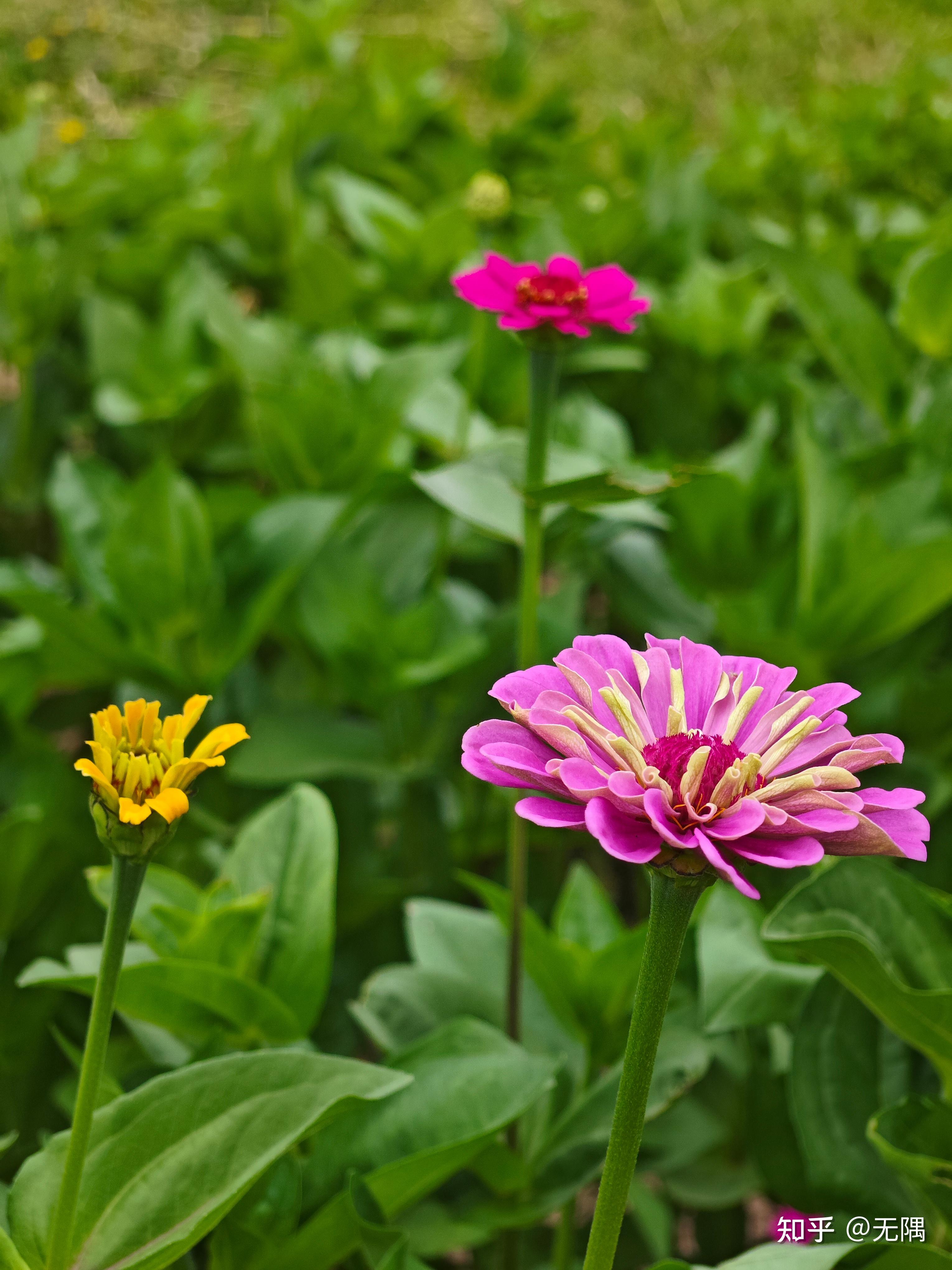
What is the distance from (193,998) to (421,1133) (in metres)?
0.16

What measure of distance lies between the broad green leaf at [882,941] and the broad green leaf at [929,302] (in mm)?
742

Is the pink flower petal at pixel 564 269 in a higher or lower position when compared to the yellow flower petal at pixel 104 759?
higher

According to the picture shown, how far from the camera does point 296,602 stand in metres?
1.24

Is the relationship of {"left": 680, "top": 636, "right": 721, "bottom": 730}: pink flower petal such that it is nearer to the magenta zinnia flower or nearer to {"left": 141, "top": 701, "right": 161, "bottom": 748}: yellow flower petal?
the magenta zinnia flower

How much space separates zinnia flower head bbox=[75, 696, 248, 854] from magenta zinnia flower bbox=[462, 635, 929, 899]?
12 cm

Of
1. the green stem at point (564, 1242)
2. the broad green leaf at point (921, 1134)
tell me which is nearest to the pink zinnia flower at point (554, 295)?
the broad green leaf at point (921, 1134)

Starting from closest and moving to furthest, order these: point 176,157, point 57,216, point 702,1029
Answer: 1. point 702,1029
2. point 57,216
3. point 176,157

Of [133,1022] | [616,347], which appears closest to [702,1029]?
[133,1022]

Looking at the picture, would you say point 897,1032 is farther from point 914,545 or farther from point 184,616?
point 184,616

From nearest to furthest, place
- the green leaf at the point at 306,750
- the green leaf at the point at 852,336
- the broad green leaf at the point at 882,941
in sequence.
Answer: the broad green leaf at the point at 882,941 < the green leaf at the point at 306,750 < the green leaf at the point at 852,336

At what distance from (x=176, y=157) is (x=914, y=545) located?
1.54m

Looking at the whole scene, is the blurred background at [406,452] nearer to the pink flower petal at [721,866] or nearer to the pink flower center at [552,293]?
the pink flower center at [552,293]

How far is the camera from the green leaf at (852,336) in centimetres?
141

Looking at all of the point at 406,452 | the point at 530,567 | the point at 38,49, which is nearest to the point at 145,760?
the point at 530,567
